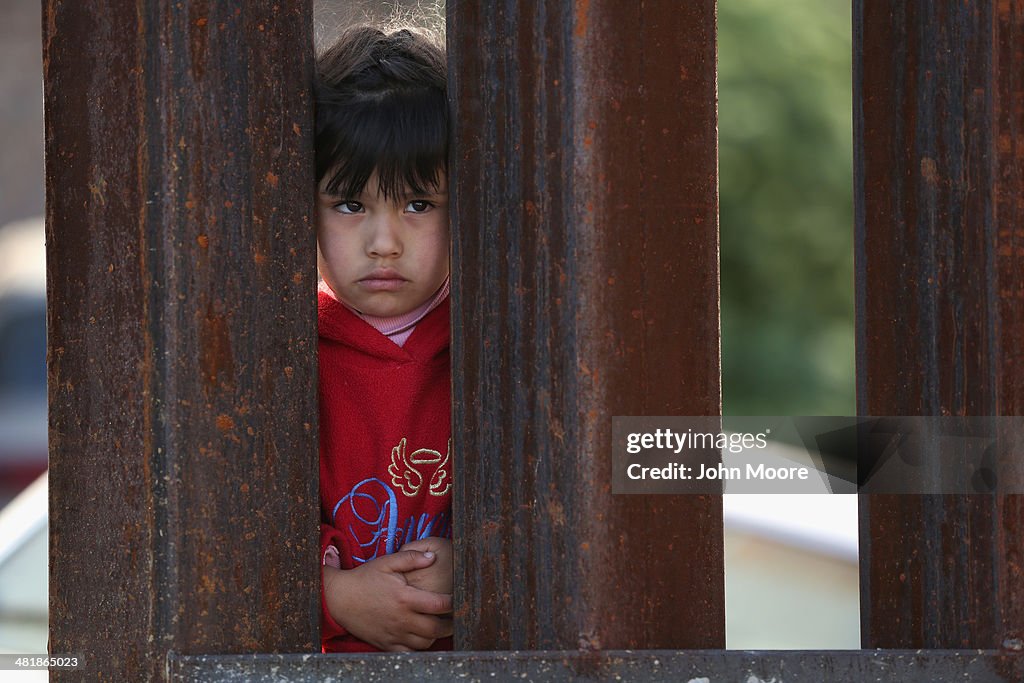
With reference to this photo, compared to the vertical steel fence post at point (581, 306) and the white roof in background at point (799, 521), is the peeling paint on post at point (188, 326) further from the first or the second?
the white roof in background at point (799, 521)

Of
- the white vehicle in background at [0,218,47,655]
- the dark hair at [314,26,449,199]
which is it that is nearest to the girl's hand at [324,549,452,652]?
the dark hair at [314,26,449,199]

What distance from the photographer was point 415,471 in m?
1.80

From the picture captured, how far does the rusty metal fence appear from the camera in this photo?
4.24 ft

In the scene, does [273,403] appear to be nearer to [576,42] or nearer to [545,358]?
[545,358]

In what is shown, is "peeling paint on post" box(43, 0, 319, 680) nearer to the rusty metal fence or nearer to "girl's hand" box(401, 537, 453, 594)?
the rusty metal fence

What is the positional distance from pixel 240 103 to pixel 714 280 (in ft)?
1.77

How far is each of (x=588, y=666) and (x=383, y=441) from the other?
0.61 meters

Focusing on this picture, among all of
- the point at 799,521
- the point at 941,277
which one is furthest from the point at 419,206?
the point at 799,521

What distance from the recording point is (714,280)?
1.32 metres

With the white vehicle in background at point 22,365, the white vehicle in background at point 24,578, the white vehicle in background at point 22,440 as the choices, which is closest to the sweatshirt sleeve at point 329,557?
the white vehicle in background at point 22,440

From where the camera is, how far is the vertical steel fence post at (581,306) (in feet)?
4.23

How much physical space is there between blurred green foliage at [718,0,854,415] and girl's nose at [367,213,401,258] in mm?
5112

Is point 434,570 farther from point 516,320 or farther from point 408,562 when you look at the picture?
point 516,320

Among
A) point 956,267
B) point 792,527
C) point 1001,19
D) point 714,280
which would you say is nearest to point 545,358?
point 714,280
